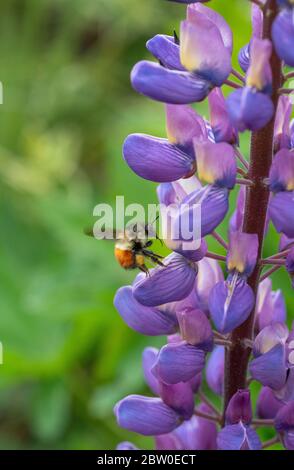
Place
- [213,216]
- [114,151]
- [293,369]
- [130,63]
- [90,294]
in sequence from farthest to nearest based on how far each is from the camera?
[130,63] → [114,151] → [90,294] → [293,369] → [213,216]

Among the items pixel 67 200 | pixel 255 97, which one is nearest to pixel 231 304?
pixel 255 97

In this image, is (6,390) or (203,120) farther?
(6,390)

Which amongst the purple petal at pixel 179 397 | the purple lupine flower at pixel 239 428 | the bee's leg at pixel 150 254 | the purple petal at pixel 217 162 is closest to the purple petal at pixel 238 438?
the purple lupine flower at pixel 239 428

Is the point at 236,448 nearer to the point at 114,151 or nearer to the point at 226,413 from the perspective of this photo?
the point at 226,413

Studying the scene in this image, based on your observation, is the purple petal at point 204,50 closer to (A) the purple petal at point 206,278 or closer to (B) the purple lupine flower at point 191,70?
(B) the purple lupine flower at point 191,70

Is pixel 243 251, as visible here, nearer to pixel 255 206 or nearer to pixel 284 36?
pixel 255 206

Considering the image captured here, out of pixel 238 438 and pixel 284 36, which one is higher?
pixel 284 36

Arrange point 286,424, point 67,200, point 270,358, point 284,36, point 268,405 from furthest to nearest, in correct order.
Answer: point 67,200, point 268,405, point 286,424, point 270,358, point 284,36

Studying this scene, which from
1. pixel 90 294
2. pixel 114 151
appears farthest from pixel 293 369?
pixel 114 151
